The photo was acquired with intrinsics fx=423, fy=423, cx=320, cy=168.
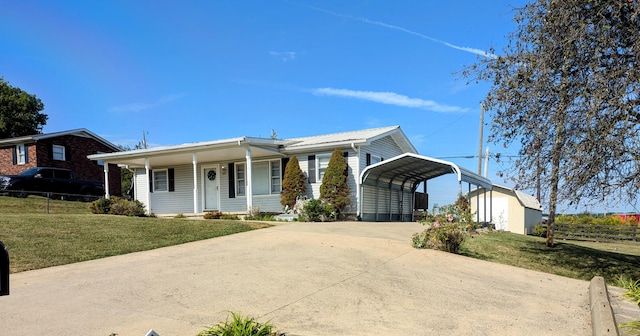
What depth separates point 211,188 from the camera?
68.0 feet

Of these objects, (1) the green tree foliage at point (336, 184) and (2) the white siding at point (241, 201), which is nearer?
(1) the green tree foliage at point (336, 184)

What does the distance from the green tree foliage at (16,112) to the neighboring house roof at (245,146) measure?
20.7 metres

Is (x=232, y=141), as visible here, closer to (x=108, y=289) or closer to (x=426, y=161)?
(x=426, y=161)

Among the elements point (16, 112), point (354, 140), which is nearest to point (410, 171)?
point (354, 140)

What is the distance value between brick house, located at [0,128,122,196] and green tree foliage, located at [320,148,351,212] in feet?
55.1

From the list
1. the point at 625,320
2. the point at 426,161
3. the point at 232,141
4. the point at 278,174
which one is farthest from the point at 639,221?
the point at 625,320

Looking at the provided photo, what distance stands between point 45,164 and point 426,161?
81.0 ft

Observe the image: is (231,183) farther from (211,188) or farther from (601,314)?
(601,314)

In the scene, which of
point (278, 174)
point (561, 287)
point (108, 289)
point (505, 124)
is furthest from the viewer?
point (278, 174)

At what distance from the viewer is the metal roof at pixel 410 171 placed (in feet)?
49.8

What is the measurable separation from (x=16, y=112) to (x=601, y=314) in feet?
142

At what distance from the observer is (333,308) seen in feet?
16.3

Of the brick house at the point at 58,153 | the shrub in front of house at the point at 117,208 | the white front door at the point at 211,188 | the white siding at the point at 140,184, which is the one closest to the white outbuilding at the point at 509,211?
the white front door at the point at 211,188

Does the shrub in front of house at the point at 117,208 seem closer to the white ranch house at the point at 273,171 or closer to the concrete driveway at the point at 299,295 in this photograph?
the white ranch house at the point at 273,171
